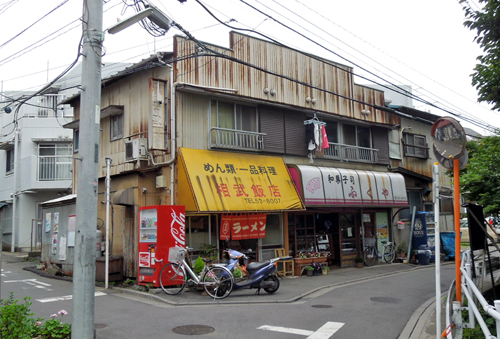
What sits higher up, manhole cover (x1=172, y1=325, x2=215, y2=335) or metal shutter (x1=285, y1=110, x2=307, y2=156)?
metal shutter (x1=285, y1=110, x2=307, y2=156)

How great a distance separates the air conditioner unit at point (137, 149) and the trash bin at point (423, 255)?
14134 mm

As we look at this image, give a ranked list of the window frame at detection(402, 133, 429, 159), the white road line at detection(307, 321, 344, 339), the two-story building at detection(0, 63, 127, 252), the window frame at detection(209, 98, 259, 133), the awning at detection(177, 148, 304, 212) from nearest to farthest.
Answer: the white road line at detection(307, 321, 344, 339), the awning at detection(177, 148, 304, 212), the window frame at detection(209, 98, 259, 133), the window frame at detection(402, 133, 429, 159), the two-story building at detection(0, 63, 127, 252)

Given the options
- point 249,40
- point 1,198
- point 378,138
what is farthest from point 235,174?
point 1,198

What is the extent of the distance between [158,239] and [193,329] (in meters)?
4.57

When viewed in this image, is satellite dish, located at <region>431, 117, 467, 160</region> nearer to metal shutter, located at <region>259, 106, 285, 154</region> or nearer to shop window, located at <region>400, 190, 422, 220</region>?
metal shutter, located at <region>259, 106, 285, 154</region>

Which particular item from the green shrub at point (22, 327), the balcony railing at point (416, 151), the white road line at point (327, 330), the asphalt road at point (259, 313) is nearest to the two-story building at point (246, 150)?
the balcony railing at point (416, 151)

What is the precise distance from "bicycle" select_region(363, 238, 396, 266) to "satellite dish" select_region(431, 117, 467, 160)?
1288 centimetres

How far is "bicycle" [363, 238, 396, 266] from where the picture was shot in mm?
19156

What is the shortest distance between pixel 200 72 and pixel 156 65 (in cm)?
149

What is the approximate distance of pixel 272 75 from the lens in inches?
643

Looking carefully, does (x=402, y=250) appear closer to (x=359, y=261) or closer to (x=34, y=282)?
(x=359, y=261)

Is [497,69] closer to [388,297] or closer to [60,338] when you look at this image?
[388,297]

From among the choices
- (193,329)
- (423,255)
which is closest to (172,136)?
(193,329)

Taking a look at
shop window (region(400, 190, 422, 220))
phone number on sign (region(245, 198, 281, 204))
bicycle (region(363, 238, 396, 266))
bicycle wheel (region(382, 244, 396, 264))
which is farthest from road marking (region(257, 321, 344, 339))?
shop window (region(400, 190, 422, 220))
